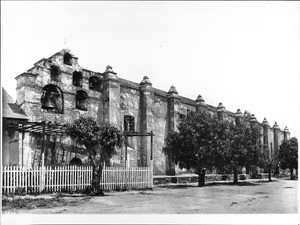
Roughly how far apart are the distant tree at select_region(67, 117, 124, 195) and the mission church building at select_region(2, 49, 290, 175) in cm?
241

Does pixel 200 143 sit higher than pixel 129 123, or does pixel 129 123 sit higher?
pixel 129 123

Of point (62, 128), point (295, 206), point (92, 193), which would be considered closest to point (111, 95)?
point (62, 128)

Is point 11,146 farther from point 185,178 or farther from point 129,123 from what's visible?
point 185,178

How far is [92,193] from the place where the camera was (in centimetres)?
1489

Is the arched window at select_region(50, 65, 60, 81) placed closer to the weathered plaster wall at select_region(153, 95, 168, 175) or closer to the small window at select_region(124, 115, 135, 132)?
the small window at select_region(124, 115, 135, 132)

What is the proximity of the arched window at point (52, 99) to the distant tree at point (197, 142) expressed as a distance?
6.93 metres

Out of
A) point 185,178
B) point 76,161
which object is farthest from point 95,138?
point 185,178

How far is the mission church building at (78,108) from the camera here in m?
16.5

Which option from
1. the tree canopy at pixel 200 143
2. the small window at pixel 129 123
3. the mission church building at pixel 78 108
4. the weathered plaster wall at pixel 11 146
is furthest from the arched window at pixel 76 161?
the tree canopy at pixel 200 143

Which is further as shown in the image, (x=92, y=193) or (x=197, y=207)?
(x=92, y=193)

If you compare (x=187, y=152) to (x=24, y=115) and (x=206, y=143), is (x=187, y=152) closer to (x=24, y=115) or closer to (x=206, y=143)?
(x=206, y=143)

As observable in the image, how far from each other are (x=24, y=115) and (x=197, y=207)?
949 cm

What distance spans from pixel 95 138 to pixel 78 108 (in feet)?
15.2

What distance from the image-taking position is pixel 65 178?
15.5 m
